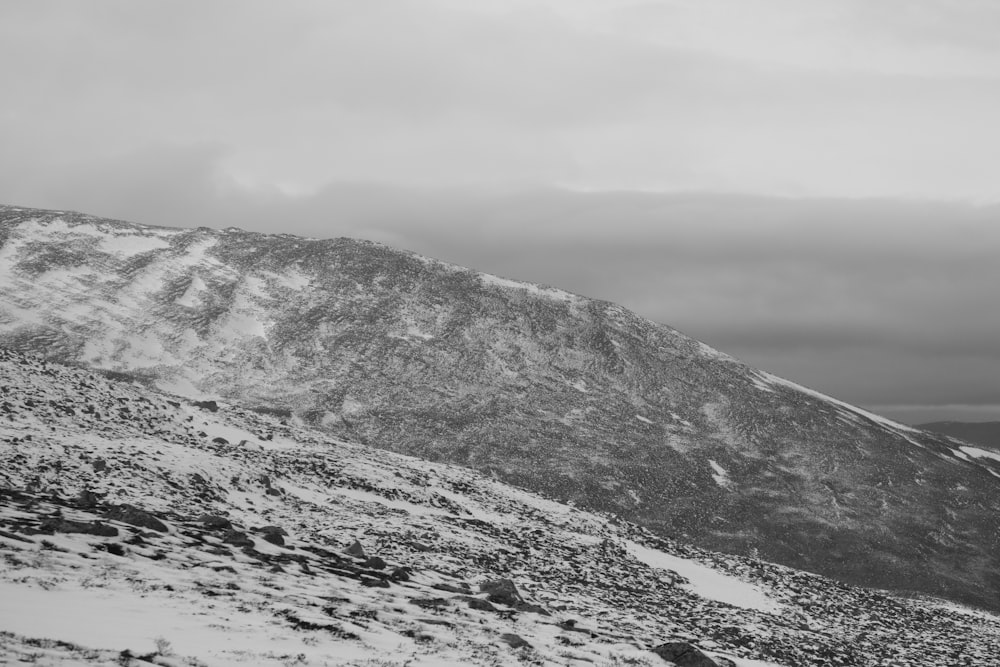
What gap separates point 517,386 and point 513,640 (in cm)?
6660

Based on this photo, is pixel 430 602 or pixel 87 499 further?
pixel 87 499

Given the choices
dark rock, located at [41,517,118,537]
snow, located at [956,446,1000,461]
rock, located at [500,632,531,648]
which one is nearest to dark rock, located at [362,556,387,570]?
rock, located at [500,632,531,648]

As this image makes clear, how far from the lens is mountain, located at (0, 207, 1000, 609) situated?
64438mm

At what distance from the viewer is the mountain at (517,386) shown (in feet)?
211

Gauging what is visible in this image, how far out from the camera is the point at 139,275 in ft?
315

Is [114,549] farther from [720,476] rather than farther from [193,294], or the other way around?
[193,294]

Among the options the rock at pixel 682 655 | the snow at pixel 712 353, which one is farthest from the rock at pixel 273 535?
the snow at pixel 712 353

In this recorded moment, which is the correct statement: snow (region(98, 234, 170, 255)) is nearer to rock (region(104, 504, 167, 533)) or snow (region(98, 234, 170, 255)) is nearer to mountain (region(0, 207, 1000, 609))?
mountain (region(0, 207, 1000, 609))

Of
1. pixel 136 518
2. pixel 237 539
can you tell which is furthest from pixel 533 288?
pixel 136 518

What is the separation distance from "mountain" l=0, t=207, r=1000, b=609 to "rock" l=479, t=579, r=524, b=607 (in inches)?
1398

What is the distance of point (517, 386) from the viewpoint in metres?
85.1

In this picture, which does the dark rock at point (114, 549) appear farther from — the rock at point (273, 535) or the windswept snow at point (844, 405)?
the windswept snow at point (844, 405)

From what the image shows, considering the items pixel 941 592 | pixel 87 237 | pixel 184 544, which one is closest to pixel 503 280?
pixel 87 237

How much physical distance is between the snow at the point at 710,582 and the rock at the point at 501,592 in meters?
15.0
